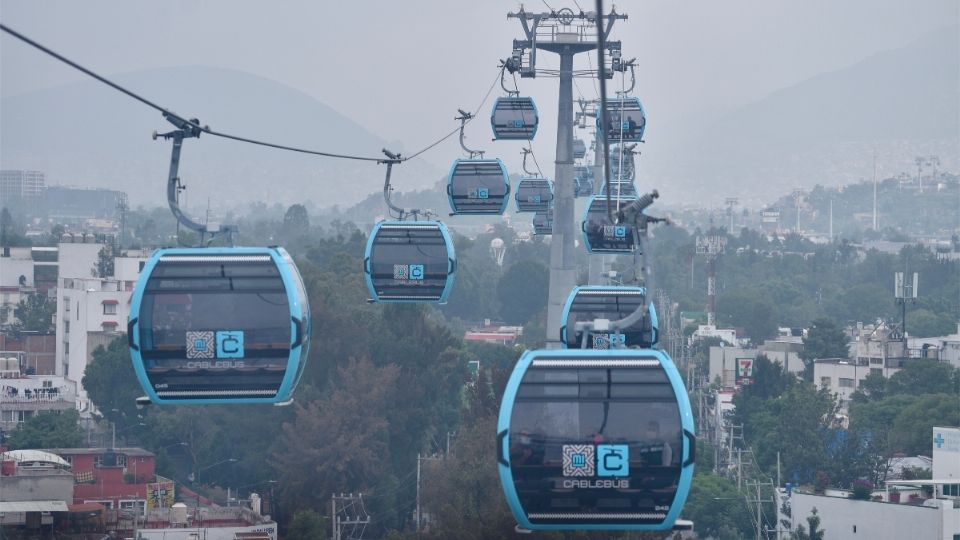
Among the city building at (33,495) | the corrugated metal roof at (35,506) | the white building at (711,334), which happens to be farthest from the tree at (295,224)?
the corrugated metal roof at (35,506)

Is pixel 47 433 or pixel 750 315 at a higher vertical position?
pixel 750 315

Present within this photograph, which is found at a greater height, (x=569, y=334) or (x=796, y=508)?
(x=569, y=334)

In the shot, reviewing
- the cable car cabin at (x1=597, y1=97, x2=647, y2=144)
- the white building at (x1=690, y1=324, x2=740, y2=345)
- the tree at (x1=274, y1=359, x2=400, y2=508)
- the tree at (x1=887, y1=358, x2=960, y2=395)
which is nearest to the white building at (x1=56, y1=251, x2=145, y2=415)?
the tree at (x1=274, y1=359, x2=400, y2=508)

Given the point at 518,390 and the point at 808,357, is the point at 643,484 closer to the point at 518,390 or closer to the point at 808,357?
the point at 518,390

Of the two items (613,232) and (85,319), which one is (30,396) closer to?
(85,319)

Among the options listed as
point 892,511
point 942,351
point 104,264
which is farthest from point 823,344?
point 892,511

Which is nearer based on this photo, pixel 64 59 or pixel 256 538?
pixel 64 59

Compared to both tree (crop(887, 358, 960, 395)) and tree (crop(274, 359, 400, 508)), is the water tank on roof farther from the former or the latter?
tree (crop(887, 358, 960, 395))

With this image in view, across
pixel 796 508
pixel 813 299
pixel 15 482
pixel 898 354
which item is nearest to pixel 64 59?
pixel 15 482
